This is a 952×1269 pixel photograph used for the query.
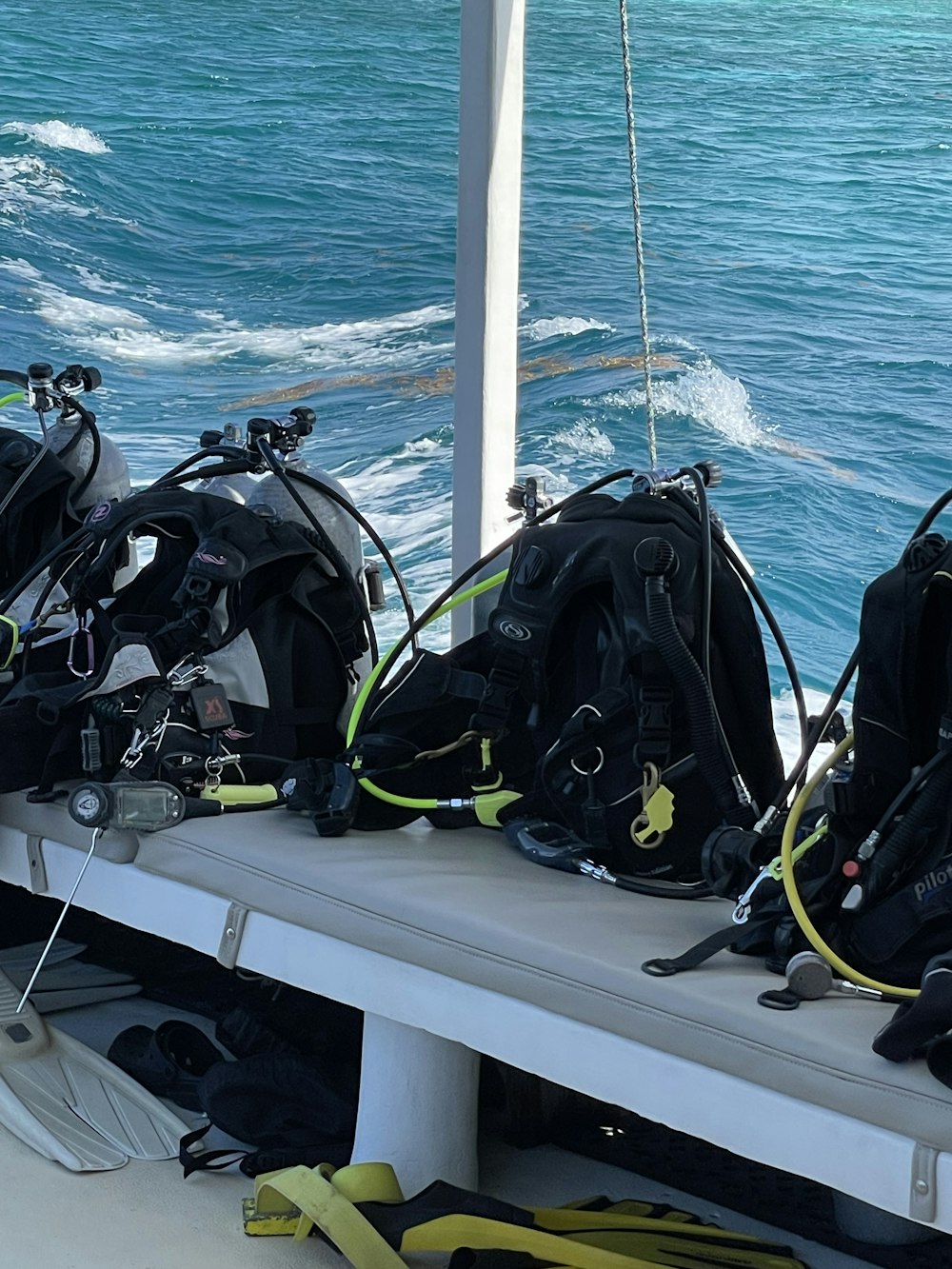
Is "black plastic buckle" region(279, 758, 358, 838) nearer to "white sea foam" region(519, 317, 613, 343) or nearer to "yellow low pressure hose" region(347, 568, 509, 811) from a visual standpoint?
"yellow low pressure hose" region(347, 568, 509, 811)

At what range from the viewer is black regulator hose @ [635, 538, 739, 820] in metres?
1.55

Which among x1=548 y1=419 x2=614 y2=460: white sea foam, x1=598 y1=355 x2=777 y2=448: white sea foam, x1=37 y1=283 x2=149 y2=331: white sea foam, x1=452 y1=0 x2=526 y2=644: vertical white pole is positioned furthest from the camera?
x1=37 y1=283 x2=149 y2=331: white sea foam

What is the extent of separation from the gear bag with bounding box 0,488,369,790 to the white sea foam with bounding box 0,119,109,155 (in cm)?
1441

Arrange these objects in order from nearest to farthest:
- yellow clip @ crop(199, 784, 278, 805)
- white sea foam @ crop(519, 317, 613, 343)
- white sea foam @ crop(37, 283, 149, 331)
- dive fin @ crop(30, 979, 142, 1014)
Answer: yellow clip @ crop(199, 784, 278, 805)
dive fin @ crop(30, 979, 142, 1014)
white sea foam @ crop(519, 317, 613, 343)
white sea foam @ crop(37, 283, 149, 331)

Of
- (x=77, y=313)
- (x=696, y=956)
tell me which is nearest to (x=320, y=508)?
(x=696, y=956)

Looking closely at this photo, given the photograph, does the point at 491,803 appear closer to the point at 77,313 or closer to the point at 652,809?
the point at 652,809

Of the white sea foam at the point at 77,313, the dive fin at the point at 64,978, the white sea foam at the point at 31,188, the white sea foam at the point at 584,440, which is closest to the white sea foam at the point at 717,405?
the white sea foam at the point at 584,440

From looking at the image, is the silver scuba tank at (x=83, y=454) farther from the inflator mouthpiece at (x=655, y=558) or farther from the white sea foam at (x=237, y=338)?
the white sea foam at (x=237, y=338)

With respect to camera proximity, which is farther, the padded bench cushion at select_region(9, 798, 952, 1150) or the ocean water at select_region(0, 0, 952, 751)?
the ocean water at select_region(0, 0, 952, 751)

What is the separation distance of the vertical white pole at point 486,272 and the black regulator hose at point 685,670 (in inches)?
34.5

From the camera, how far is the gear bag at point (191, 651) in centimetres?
183

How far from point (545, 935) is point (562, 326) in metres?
11.5

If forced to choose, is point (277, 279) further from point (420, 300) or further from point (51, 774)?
point (51, 774)

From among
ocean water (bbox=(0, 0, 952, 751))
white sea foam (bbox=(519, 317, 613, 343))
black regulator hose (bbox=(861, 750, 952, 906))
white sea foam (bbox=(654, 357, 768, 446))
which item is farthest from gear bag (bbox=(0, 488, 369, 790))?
white sea foam (bbox=(519, 317, 613, 343))
